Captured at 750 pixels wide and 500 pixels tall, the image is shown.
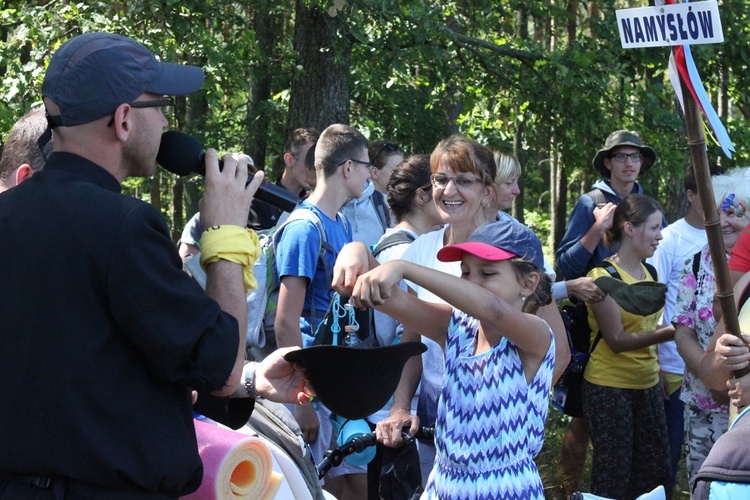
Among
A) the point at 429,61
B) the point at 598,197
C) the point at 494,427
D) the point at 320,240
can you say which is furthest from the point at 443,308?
the point at 429,61

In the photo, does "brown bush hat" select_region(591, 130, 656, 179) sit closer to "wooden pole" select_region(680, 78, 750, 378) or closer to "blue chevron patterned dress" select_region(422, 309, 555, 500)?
"wooden pole" select_region(680, 78, 750, 378)

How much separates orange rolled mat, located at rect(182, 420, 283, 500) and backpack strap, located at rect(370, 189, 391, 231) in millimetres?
3852

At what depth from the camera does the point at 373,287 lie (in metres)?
2.41

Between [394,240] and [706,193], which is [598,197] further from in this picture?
[706,193]

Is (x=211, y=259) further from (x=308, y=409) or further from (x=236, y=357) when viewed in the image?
(x=308, y=409)

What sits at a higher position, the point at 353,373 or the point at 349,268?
the point at 349,268

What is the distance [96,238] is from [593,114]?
659cm

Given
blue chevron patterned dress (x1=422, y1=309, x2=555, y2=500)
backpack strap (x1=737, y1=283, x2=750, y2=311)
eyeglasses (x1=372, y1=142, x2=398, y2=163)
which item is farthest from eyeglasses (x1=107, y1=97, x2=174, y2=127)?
eyeglasses (x1=372, y1=142, x2=398, y2=163)

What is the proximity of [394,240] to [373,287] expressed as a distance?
2111 mm

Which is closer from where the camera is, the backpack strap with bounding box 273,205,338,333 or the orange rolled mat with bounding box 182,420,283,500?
the orange rolled mat with bounding box 182,420,283,500

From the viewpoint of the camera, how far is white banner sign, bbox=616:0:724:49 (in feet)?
9.21

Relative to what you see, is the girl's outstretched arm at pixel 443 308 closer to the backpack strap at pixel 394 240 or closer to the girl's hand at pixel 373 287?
the girl's hand at pixel 373 287

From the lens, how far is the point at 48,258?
194cm

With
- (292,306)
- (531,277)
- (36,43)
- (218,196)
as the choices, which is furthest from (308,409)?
(36,43)
